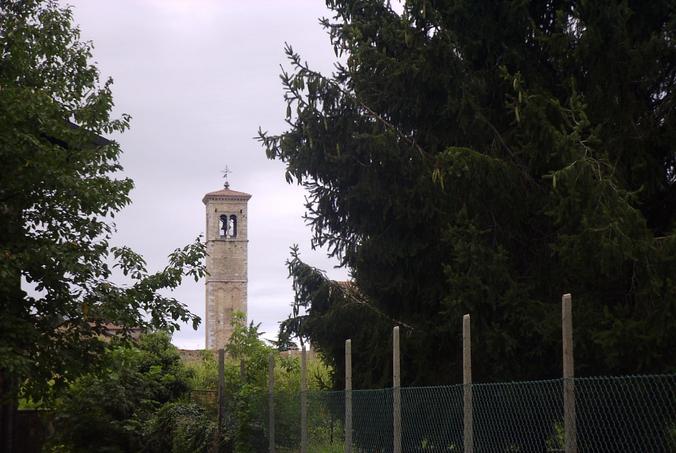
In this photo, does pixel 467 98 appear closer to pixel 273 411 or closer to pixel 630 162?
pixel 630 162

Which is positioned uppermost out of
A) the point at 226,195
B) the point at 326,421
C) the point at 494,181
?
the point at 226,195

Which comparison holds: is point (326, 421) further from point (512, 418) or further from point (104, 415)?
point (104, 415)

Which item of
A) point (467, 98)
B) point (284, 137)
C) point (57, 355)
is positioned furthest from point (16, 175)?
point (467, 98)

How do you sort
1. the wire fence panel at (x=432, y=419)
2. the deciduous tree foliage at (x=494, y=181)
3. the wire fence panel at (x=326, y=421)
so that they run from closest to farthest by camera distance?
the wire fence panel at (x=432, y=419) < the deciduous tree foliage at (x=494, y=181) < the wire fence panel at (x=326, y=421)

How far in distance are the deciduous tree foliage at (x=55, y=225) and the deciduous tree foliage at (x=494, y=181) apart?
95.4 inches

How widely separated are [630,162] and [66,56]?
8967 millimetres

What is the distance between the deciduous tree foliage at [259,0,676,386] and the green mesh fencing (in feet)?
5.91

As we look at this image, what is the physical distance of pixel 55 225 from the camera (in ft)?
50.0

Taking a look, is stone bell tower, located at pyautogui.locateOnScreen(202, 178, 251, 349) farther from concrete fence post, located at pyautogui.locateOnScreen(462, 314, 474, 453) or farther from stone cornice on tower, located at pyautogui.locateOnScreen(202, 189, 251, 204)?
concrete fence post, located at pyautogui.locateOnScreen(462, 314, 474, 453)

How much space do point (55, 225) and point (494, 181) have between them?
21.0 feet

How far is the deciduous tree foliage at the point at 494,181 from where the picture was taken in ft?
38.1

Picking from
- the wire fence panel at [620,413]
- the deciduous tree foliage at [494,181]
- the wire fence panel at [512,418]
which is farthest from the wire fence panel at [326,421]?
the wire fence panel at [512,418]

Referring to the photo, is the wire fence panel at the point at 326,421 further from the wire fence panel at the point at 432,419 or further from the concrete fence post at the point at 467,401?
the concrete fence post at the point at 467,401

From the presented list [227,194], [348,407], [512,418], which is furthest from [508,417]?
[227,194]
